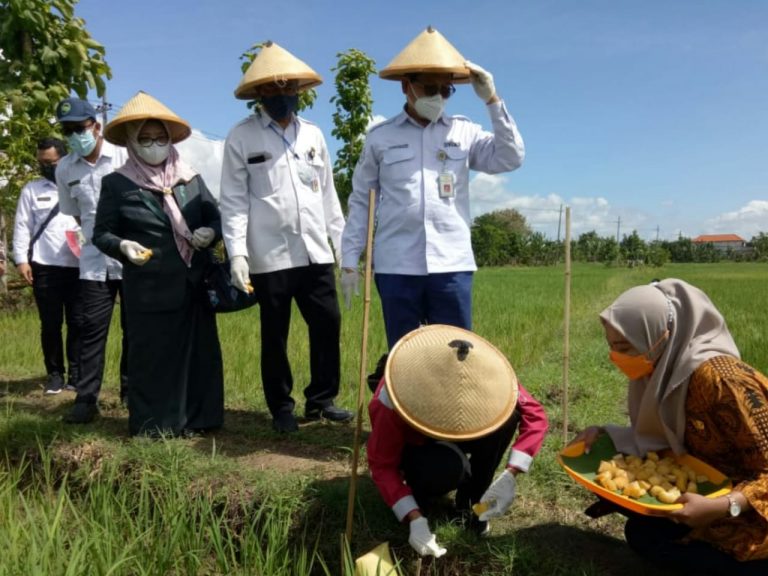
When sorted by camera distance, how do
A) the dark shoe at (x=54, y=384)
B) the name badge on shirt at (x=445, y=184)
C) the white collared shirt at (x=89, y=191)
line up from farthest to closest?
1. the dark shoe at (x=54, y=384)
2. the white collared shirt at (x=89, y=191)
3. the name badge on shirt at (x=445, y=184)

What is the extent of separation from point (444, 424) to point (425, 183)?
53.3 inches

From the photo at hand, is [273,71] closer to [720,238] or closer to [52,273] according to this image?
[52,273]

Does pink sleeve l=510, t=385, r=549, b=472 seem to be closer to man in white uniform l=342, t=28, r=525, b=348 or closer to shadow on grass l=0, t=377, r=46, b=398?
man in white uniform l=342, t=28, r=525, b=348

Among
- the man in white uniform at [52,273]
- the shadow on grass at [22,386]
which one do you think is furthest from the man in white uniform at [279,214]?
the shadow on grass at [22,386]

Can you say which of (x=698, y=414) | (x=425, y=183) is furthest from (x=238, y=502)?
(x=698, y=414)

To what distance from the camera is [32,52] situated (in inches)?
274

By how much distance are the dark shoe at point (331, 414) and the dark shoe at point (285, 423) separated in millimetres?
197

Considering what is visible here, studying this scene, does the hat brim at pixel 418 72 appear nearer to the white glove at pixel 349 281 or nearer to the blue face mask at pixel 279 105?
the blue face mask at pixel 279 105

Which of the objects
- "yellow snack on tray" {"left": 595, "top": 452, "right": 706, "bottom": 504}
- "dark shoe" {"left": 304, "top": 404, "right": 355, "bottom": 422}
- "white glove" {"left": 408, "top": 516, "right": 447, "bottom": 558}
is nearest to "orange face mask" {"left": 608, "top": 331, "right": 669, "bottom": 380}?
"yellow snack on tray" {"left": 595, "top": 452, "right": 706, "bottom": 504}

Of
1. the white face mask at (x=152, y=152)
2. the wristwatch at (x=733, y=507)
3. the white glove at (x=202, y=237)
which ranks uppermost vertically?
the white face mask at (x=152, y=152)

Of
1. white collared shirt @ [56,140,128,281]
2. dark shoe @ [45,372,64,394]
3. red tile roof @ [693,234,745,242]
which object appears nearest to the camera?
white collared shirt @ [56,140,128,281]

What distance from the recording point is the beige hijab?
6.67 feet

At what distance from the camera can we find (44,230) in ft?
15.8

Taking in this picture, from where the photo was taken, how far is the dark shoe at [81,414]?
3.86 metres
